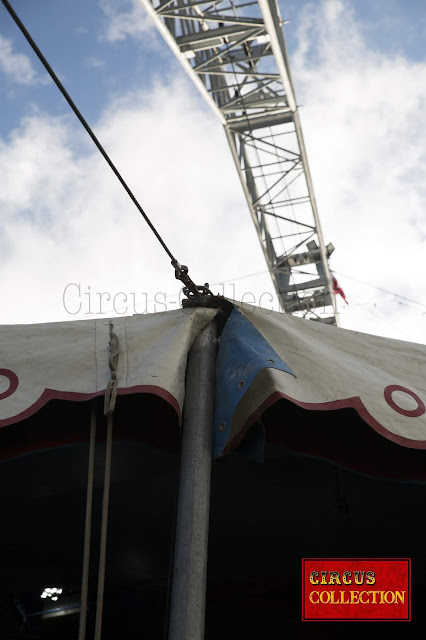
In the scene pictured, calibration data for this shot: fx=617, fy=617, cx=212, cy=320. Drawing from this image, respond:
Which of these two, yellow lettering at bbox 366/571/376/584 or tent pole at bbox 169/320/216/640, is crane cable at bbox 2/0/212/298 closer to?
tent pole at bbox 169/320/216/640

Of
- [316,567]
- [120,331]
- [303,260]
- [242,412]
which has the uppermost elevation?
[303,260]

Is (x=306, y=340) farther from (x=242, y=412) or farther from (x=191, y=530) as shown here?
(x=191, y=530)

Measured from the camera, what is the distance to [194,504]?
199cm

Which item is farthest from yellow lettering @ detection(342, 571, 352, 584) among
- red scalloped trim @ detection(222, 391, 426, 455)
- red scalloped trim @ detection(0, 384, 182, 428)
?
red scalloped trim @ detection(0, 384, 182, 428)

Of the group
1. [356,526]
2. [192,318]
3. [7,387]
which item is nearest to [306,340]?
[192,318]

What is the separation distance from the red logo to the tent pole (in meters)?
1.01

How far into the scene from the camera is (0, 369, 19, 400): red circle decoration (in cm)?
213

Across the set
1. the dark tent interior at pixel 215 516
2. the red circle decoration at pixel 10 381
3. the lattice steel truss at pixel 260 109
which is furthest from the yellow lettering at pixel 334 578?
the lattice steel truss at pixel 260 109

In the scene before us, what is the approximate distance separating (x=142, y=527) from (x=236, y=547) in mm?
579

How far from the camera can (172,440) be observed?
240cm

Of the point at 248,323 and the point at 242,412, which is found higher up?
the point at 248,323

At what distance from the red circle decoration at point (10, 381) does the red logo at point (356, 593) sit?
1.59 meters

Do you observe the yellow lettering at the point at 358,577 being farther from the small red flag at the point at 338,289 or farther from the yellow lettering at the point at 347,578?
the small red flag at the point at 338,289

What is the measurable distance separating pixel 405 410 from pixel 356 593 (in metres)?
0.93
